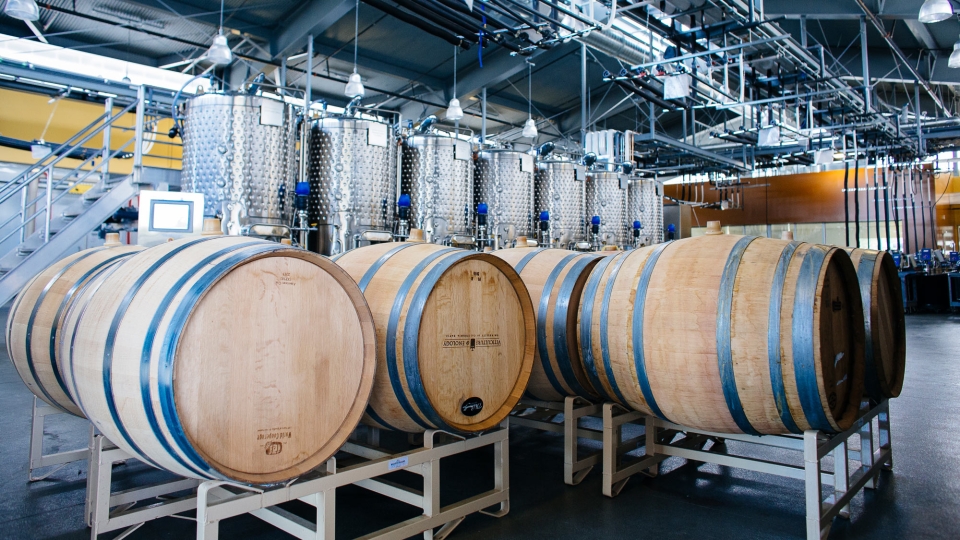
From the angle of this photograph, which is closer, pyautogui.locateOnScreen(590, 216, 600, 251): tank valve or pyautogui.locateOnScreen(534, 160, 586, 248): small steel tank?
pyautogui.locateOnScreen(534, 160, 586, 248): small steel tank

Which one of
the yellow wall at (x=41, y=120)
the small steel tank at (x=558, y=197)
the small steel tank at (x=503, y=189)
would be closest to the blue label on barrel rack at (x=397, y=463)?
the small steel tank at (x=503, y=189)

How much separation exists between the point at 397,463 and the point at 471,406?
1.26 ft

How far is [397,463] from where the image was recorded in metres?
2.22

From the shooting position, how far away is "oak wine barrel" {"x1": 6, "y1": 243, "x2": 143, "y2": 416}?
267 cm

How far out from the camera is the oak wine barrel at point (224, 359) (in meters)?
1.66

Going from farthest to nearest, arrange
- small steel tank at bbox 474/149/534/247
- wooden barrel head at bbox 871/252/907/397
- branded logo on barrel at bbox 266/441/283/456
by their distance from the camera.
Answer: small steel tank at bbox 474/149/534/247
wooden barrel head at bbox 871/252/907/397
branded logo on barrel at bbox 266/441/283/456

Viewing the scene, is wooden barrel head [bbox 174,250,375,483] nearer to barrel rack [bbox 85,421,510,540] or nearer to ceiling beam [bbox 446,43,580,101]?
barrel rack [bbox 85,421,510,540]

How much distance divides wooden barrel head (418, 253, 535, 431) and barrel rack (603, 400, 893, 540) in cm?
Answer: 58

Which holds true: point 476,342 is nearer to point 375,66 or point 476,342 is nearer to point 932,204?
point 375,66

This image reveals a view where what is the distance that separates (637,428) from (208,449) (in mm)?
3070

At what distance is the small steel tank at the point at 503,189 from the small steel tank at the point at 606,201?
84.6 inches

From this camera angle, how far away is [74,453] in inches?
120

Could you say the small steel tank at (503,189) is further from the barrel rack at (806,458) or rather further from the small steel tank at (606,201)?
the barrel rack at (806,458)

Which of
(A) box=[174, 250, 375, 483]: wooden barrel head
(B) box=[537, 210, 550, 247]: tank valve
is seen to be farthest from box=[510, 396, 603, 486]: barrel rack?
(B) box=[537, 210, 550, 247]: tank valve
